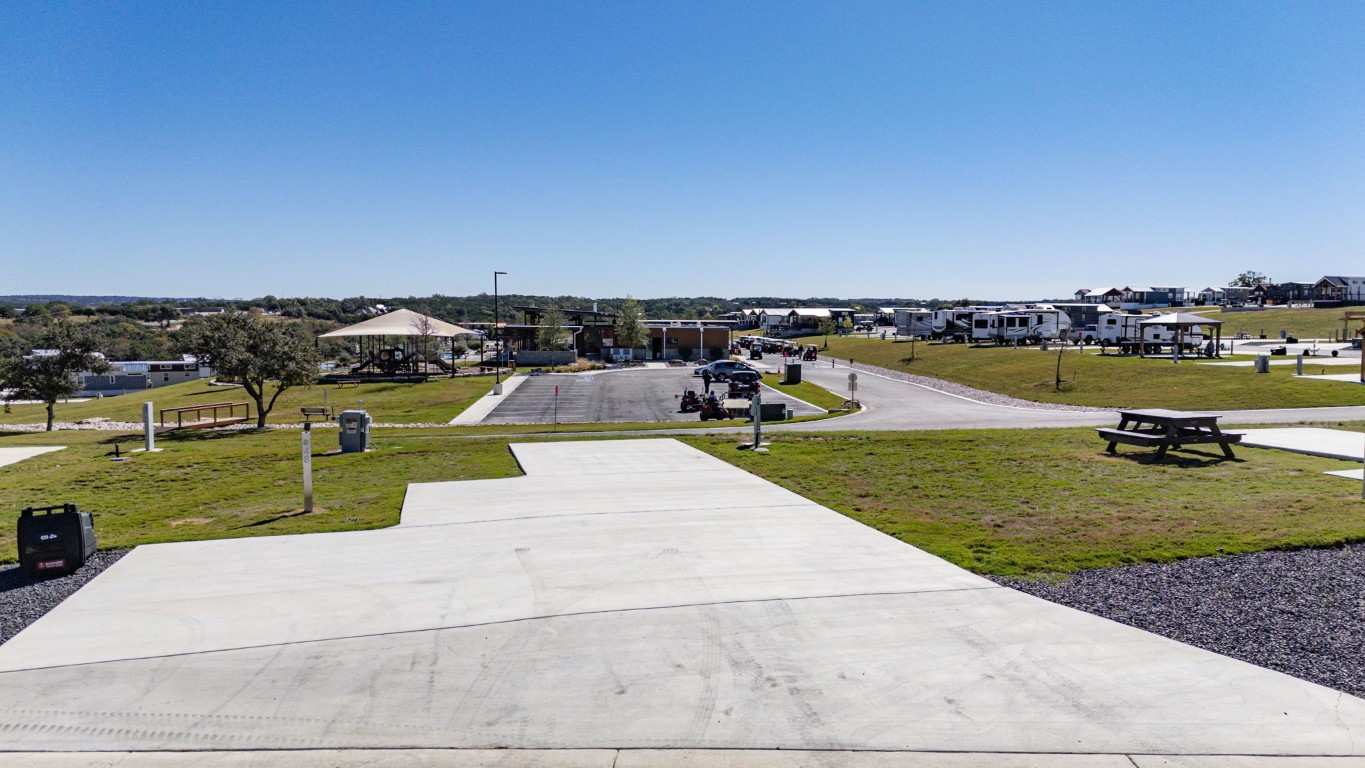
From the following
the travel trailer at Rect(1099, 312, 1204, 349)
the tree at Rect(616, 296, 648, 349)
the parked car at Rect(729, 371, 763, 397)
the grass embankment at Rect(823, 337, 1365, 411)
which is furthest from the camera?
the tree at Rect(616, 296, 648, 349)

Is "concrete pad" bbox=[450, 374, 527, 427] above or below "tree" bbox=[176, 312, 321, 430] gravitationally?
below

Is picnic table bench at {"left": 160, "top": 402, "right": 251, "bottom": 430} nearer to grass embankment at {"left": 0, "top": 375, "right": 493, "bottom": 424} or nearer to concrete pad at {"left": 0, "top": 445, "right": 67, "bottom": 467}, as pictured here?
grass embankment at {"left": 0, "top": 375, "right": 493, "bottom": 424}

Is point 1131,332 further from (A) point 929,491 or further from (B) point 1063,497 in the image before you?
(A) point 929,491

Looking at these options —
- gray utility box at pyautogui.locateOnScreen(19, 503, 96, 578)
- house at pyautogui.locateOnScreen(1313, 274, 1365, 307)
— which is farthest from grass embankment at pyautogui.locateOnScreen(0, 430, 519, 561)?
house at pyautogui.locateOnScreen(1313, 274, 1365, 307)

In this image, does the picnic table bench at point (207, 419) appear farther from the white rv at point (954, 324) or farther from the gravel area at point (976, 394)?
the white rv at point (954, 324)

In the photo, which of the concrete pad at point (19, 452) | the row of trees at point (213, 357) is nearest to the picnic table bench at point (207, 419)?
the row of trees at point (213, 357)
